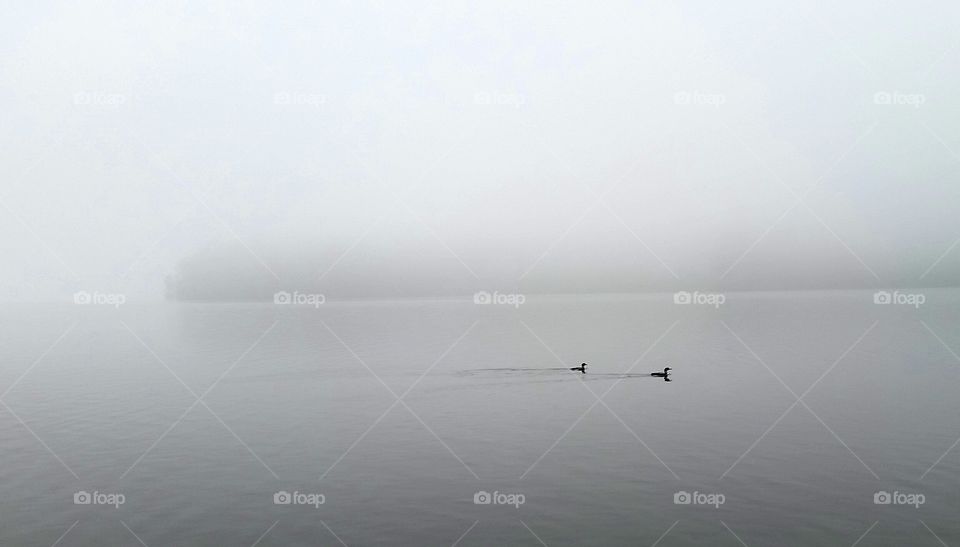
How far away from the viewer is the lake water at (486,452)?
109 feet

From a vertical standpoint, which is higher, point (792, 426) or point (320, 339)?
point (320, 339)

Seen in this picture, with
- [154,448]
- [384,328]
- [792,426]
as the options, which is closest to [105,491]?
[154,448]

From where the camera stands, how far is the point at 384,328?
178500mm

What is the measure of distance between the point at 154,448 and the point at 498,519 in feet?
90.4

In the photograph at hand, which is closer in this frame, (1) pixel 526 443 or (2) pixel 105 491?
(2) pixel 105 491

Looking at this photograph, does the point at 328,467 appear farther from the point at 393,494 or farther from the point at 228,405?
the point at 228,405

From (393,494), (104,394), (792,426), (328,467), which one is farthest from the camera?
(104,394)

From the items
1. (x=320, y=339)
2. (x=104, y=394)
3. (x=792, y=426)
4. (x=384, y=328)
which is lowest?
(x=792, y=426)

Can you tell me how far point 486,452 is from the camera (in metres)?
46.4

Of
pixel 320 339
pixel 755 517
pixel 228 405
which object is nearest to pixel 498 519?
pixel 755 517

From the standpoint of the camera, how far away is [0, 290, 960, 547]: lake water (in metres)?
33.2

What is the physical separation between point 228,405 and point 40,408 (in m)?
17.0

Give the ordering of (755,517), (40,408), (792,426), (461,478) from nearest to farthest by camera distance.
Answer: (755,517)
(461,478)
(792,426)
(40,408)

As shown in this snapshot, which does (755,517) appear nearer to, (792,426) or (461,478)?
(461,478)
